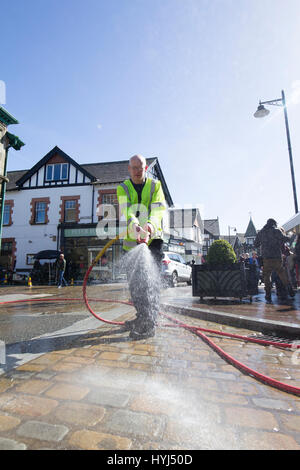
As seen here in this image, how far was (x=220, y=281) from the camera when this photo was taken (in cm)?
582

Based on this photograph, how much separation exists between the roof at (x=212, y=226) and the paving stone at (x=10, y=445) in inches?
1802

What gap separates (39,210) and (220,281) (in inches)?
695

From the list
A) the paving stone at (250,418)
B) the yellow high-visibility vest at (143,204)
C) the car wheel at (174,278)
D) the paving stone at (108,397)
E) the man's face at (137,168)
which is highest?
the man's face at (137,168)

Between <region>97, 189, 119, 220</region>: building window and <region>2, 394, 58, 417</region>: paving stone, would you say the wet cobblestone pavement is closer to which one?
<region>2, 394, 58, 417</region>: paving stone

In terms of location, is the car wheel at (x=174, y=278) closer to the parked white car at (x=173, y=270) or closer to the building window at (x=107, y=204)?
the parked white car at (x=173, y=270)

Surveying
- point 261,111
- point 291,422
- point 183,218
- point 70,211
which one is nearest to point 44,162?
point 70,211

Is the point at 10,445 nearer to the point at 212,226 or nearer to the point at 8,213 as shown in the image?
the point at 8,213

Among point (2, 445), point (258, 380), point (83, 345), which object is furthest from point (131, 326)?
point (2, 445)

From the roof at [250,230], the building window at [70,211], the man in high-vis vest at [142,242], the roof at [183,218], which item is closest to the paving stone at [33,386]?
the man in high-vis vest at [142,242]

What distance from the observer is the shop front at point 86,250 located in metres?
18.3

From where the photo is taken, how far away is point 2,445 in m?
1.00

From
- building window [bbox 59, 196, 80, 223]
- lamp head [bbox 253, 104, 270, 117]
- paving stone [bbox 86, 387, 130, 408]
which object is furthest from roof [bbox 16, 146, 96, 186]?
paving stone [bbox 86, 387, 130, 408]

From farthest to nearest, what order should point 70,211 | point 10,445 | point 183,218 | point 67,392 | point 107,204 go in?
point 183,218, point 70,211, point 107,204, point 67,392, point 10,445

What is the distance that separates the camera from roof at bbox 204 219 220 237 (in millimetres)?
47406
